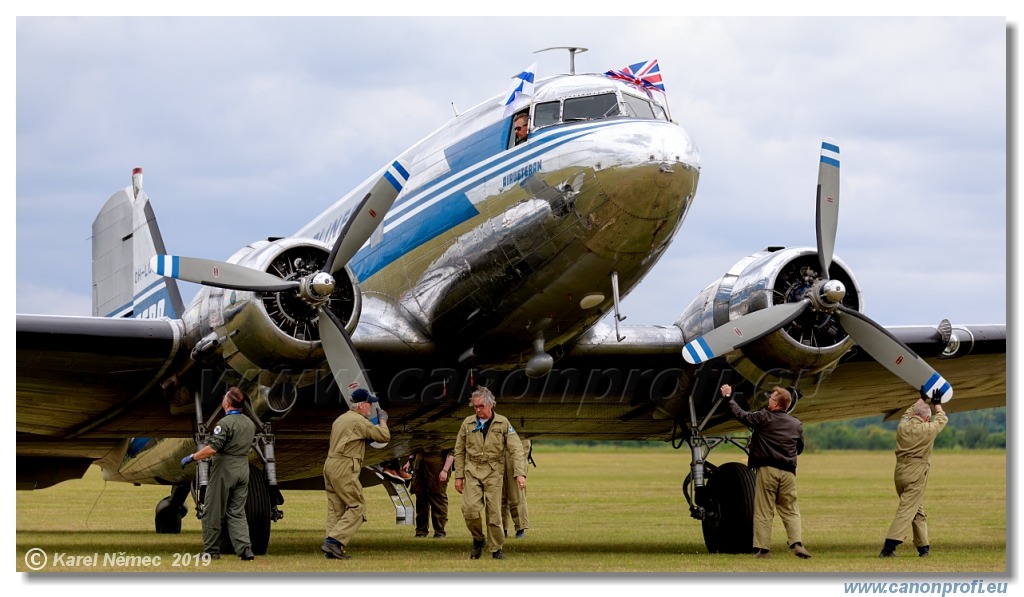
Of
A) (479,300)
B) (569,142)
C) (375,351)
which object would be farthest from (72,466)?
(569,142)

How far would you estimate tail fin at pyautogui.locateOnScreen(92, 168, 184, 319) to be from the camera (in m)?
17.3

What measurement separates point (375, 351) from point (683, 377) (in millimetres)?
3702

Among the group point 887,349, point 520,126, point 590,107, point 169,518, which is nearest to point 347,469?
point 520,126

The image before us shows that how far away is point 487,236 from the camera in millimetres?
13047

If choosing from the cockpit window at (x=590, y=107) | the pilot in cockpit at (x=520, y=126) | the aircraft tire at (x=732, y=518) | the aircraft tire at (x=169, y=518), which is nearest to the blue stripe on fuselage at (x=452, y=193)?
the pilot in cockpit at (x=520, y=126)

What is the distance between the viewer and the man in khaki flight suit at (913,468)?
1259 centimetres

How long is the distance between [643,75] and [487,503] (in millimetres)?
4492

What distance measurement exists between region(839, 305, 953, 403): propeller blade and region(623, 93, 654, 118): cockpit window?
2809 millimetres

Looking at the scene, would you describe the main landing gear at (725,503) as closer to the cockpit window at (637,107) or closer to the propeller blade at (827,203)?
the propeller blade at (827,203)

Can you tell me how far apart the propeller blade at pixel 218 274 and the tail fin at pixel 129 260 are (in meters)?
4.35

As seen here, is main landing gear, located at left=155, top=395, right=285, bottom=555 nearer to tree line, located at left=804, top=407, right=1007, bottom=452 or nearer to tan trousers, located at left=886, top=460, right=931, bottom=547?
tan trousers, located at left=886, top=460, right=931, bottom=547

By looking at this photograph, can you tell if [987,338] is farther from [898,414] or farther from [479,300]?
[479,300]

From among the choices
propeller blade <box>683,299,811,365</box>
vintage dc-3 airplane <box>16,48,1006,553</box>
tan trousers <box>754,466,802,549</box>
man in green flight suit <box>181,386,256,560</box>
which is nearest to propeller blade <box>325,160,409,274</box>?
vintage dc-3 airplane <box>16,48,1006,553</box>

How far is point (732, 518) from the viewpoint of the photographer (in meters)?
14.3
